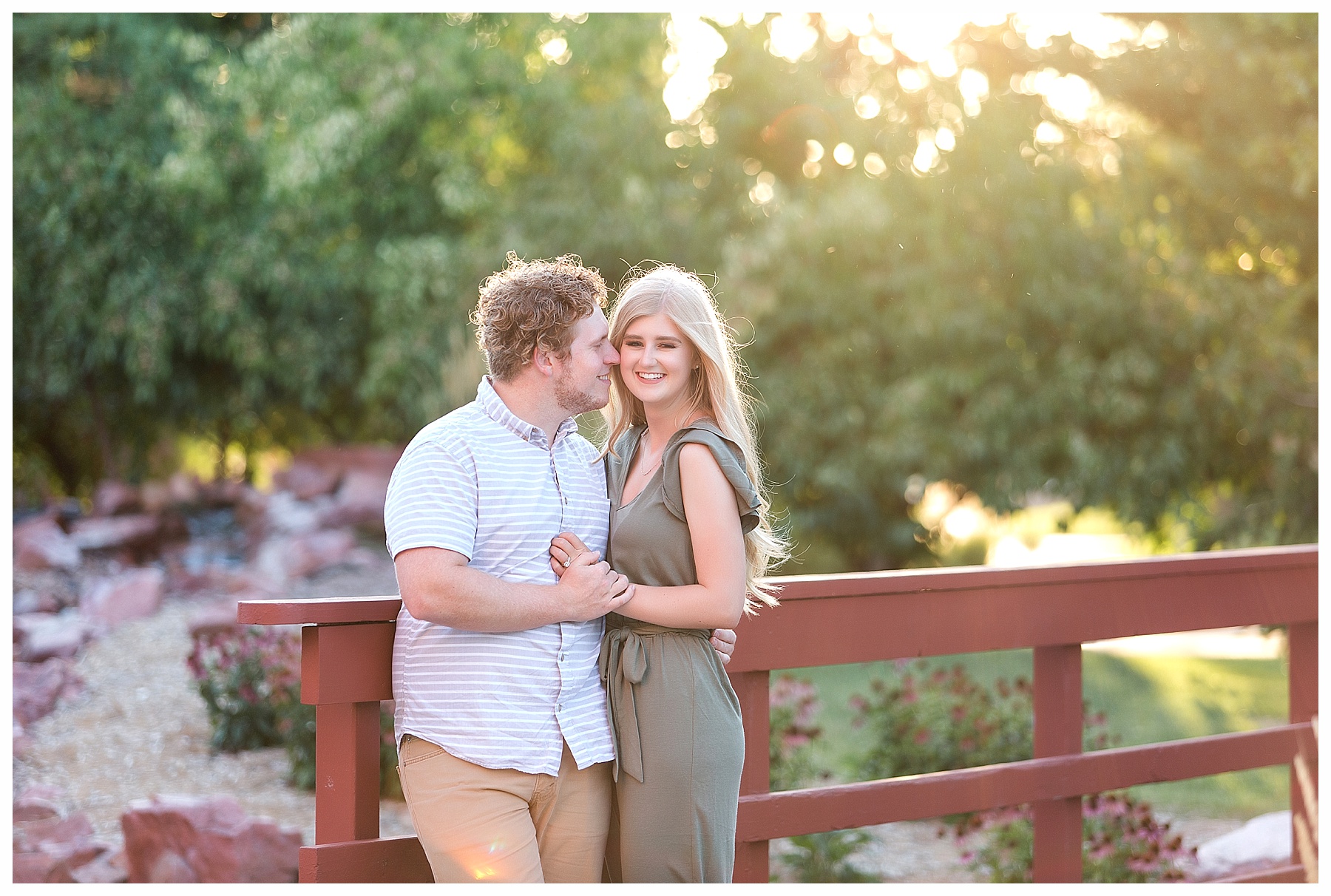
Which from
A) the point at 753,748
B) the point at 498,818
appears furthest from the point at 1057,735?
the point at 498,818

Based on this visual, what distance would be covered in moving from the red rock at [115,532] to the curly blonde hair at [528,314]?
34.7ft

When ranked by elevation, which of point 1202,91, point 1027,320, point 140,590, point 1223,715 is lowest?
point 1223,715

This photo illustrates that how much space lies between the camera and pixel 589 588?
2143mm

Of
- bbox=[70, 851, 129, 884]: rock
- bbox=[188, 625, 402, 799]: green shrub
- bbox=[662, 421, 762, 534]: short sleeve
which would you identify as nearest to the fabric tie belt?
bbox=[662, 421, 762, 534]: short sleeve

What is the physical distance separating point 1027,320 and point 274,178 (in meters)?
7.25

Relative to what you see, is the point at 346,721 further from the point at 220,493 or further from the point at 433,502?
the point at 220,493

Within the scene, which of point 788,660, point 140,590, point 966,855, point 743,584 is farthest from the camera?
point 140,590

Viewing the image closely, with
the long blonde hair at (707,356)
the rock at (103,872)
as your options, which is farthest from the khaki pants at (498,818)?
the rock at (103,872)

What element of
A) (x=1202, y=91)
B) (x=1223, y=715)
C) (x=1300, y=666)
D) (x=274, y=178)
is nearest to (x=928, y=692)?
(x=1300, y=666)

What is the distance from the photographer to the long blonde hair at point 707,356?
2.34m

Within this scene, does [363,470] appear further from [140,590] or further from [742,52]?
[742,52]

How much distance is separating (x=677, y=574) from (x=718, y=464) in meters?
0.22

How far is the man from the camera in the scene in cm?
206

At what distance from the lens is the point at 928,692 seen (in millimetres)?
6398
